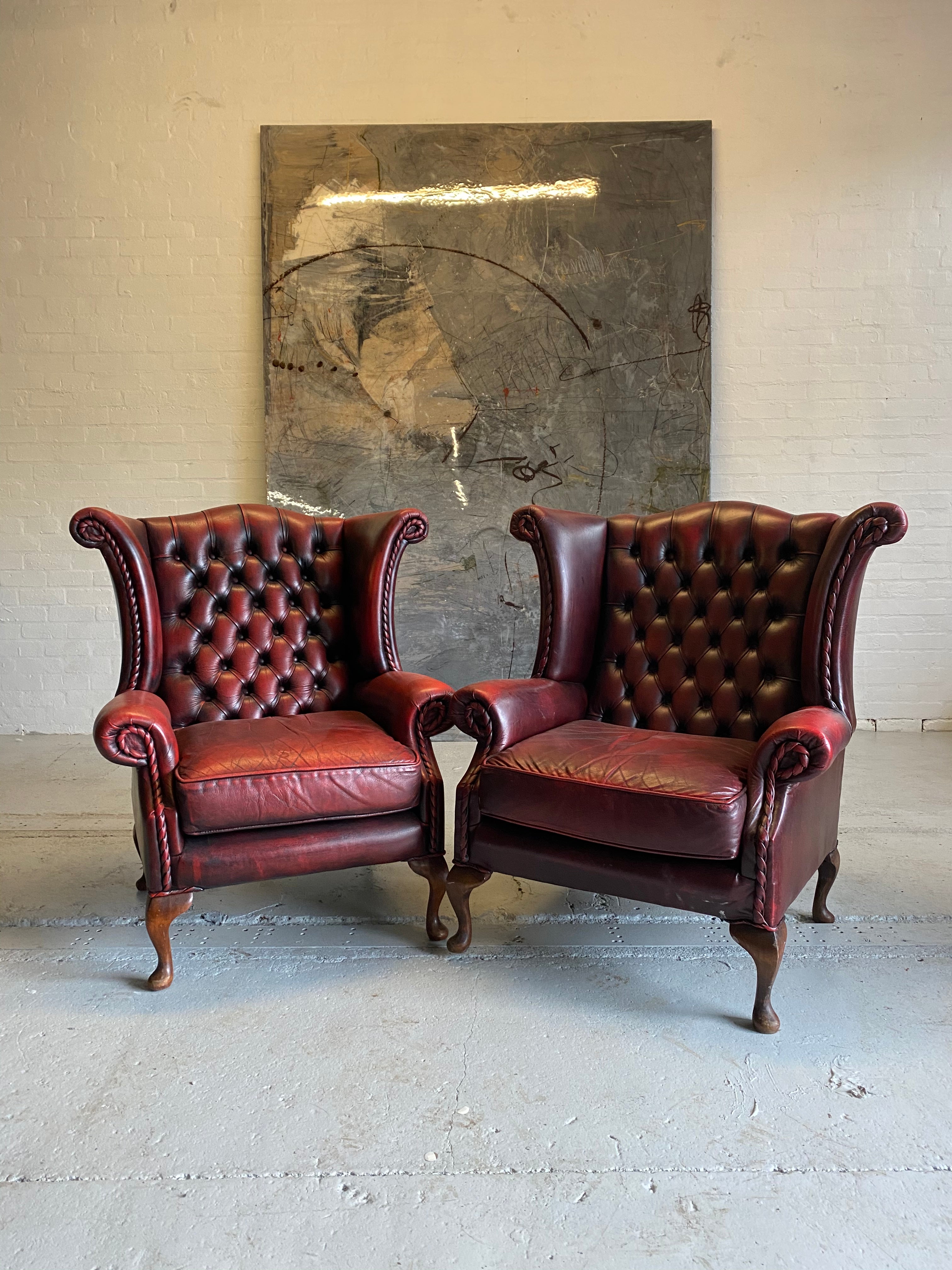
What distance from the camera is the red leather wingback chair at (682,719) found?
1.77 m

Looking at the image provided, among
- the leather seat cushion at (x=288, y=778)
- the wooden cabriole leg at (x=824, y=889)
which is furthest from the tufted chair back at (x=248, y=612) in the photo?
the wooden cabriole leg at (x=824, y=889)

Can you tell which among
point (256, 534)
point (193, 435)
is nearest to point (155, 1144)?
point (256, 534)

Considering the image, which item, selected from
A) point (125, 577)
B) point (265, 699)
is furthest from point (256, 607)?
point (125, 577)

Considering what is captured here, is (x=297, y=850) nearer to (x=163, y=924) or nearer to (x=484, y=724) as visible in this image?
(x=163, y=924)

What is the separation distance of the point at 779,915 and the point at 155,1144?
1.16 m

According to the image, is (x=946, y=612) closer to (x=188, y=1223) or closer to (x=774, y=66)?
(x=774, y=66)

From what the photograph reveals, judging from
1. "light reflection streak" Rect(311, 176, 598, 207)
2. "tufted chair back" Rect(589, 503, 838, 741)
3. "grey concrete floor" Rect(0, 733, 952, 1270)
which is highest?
"light reflection streak" Rect(311, 176, 598, 207)

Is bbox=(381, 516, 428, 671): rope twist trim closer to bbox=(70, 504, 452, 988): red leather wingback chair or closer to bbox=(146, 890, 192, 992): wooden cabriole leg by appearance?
bbox=(70, 504, 452, 988): red leather wingback chair

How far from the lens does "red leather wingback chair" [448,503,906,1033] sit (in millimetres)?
1774

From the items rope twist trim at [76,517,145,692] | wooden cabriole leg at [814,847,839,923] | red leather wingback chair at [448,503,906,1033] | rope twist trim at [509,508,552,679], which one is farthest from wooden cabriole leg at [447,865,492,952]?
rope twist trim at [76,517,145,692]

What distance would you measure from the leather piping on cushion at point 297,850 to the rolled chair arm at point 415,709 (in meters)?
0.19

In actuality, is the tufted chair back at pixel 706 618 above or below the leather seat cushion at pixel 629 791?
above

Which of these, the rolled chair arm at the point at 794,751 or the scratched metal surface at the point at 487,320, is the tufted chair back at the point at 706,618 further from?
the scratched metal surface at the point at 487,320

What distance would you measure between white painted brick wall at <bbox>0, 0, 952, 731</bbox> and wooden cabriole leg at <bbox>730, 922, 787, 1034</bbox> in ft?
9.00
